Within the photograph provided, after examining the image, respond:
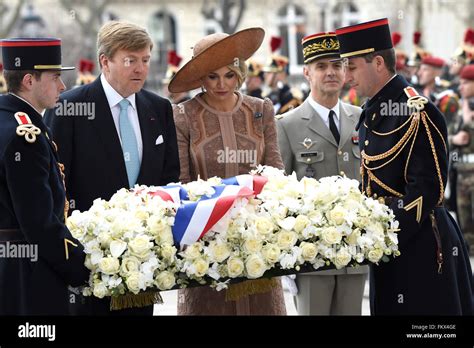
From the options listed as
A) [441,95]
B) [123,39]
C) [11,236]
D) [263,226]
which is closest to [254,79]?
[441,95]

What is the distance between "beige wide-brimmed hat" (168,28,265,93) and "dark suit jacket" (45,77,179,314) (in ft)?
1.25

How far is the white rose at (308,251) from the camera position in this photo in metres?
5.15

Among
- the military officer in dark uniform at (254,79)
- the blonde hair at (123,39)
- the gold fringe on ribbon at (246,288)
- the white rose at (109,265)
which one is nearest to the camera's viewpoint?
the white rose at (109,265)

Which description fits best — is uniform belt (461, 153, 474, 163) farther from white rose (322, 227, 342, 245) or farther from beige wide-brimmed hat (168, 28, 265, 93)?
white rose (322, 227, 342, 245)

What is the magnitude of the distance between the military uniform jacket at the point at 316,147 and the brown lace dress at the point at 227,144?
1.78 ft

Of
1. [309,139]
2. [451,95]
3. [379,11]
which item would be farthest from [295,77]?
[309,139]

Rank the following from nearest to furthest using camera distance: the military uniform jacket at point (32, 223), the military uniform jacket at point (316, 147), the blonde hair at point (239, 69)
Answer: the military uniform jacket at point (32, 223), the blonde hair at point (239, 69), the military uniform jacket at point (316, 147)

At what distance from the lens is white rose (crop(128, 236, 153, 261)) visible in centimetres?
498

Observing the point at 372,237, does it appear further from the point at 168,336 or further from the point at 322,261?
the point at 168,336

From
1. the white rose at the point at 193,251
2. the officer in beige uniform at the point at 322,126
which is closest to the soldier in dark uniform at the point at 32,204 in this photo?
the white rose at the point at 193,251

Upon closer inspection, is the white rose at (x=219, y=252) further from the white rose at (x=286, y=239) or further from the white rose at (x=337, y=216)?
the white rose at (x=337, y=216)

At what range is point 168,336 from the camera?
5.04 m

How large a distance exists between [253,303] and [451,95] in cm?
786

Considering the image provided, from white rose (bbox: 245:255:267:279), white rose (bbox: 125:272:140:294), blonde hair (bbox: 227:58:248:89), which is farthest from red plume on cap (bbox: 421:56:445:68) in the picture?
white rose (bbox: 125:272:140:294)
